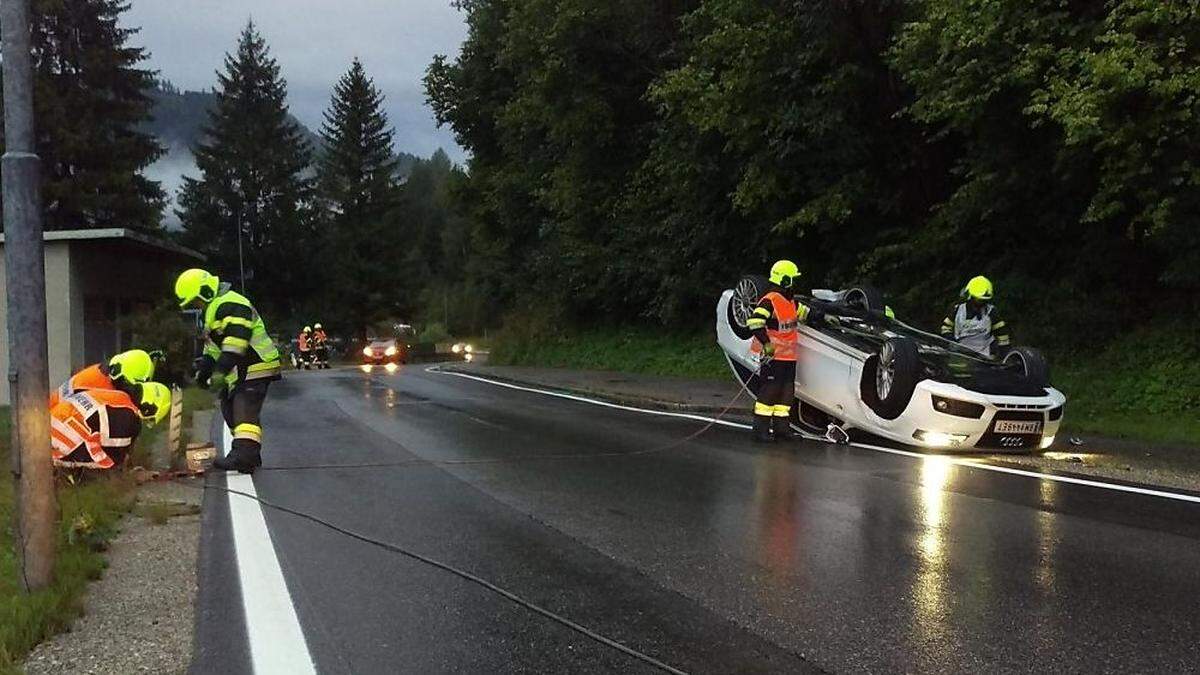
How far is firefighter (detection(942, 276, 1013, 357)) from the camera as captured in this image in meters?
11.2

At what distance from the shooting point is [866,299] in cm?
1173

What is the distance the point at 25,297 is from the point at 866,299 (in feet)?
31.4

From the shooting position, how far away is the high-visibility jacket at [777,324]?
10.1 m

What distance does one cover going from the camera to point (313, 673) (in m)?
3.79

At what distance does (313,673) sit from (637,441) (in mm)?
7003

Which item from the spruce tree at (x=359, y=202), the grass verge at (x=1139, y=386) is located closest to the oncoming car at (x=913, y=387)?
the grass verge at (x=1139, y=386)

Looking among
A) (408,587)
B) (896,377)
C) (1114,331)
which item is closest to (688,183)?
(1114,331)

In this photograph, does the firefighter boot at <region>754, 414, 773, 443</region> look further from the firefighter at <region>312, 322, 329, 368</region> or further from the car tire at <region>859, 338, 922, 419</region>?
the firefighter at <region>312, 322, 329, 368</region>

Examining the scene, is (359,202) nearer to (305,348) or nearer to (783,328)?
(305,348)

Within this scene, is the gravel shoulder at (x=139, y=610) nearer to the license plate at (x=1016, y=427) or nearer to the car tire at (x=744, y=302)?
the car tire at (x=744, y=302)

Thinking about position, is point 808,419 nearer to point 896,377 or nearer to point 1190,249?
point 896,377

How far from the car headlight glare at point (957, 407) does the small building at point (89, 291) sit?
15.9m

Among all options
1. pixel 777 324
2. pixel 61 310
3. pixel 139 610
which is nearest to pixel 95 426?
pixel 139 610

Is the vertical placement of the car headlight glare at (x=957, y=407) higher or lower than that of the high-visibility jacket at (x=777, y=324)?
lower
